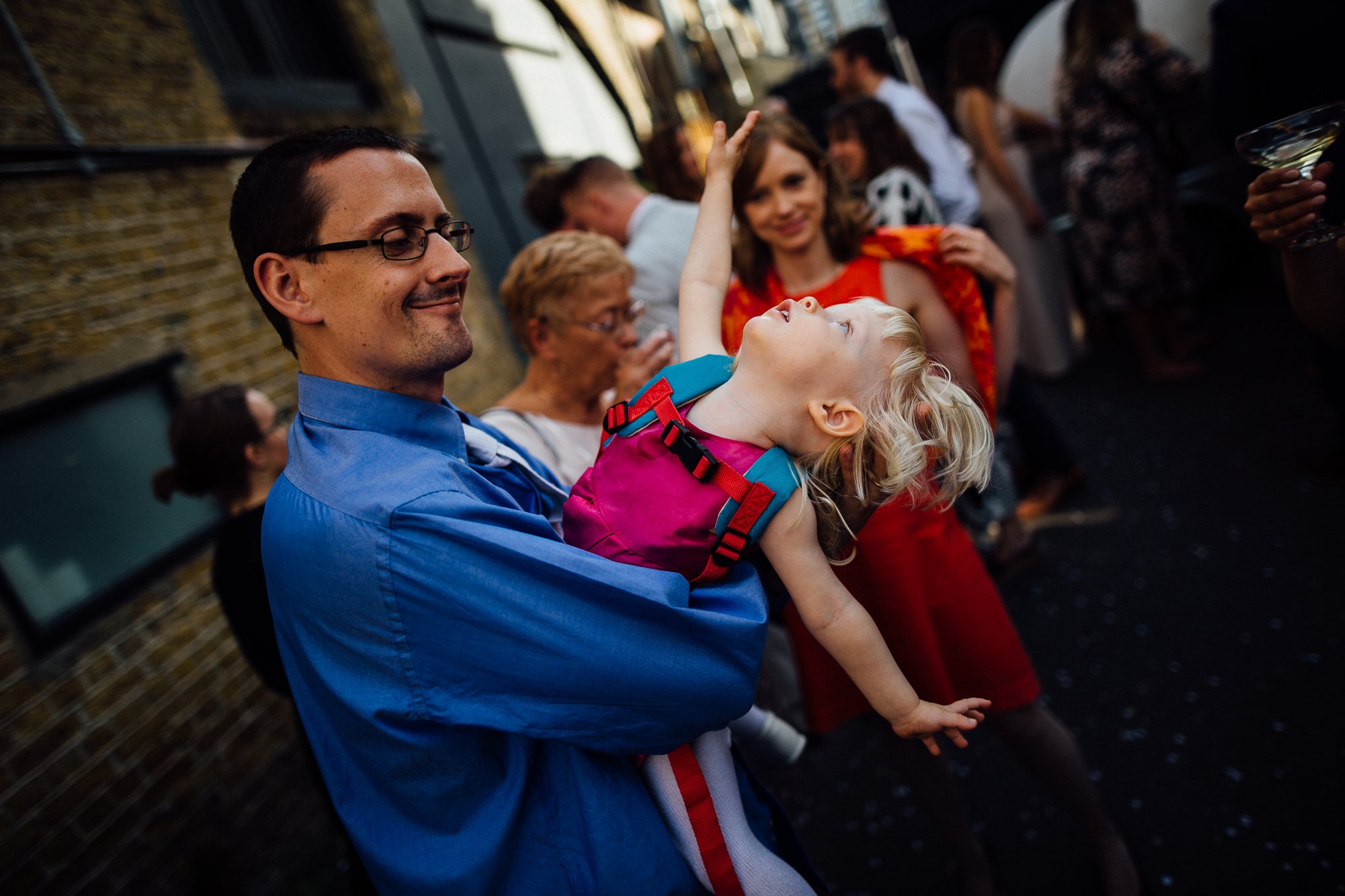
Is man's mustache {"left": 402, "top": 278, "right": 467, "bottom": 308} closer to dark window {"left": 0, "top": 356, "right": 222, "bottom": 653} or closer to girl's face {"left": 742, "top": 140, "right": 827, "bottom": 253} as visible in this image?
girl's face {"left": 742, "top": 140, "right": 827, "bottom": 253}

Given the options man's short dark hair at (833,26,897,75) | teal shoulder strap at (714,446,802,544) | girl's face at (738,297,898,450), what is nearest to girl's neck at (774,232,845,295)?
girl's face at (738,297,898,450)

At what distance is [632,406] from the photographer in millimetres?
1573

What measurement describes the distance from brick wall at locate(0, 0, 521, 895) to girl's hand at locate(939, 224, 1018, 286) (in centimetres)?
310

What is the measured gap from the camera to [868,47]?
4.66 m

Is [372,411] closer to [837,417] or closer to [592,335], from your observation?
[837,417]

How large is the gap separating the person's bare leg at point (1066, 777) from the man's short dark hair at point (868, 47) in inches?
153

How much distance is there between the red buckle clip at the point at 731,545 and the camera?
140 centimetres

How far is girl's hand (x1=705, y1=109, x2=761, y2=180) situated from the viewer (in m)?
1.79

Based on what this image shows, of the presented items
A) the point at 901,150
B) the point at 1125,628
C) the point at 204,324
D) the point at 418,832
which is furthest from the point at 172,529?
the point at 1125,628

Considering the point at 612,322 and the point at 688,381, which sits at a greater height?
the point at 612,322

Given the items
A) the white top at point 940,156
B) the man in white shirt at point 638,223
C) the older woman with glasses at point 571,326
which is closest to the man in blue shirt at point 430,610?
the older woman with glasses at point 571,326

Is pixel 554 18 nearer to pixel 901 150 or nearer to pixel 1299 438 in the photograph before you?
pixel 901 150

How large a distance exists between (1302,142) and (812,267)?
1177 mm

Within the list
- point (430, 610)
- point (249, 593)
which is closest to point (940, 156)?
point (249, 593)
